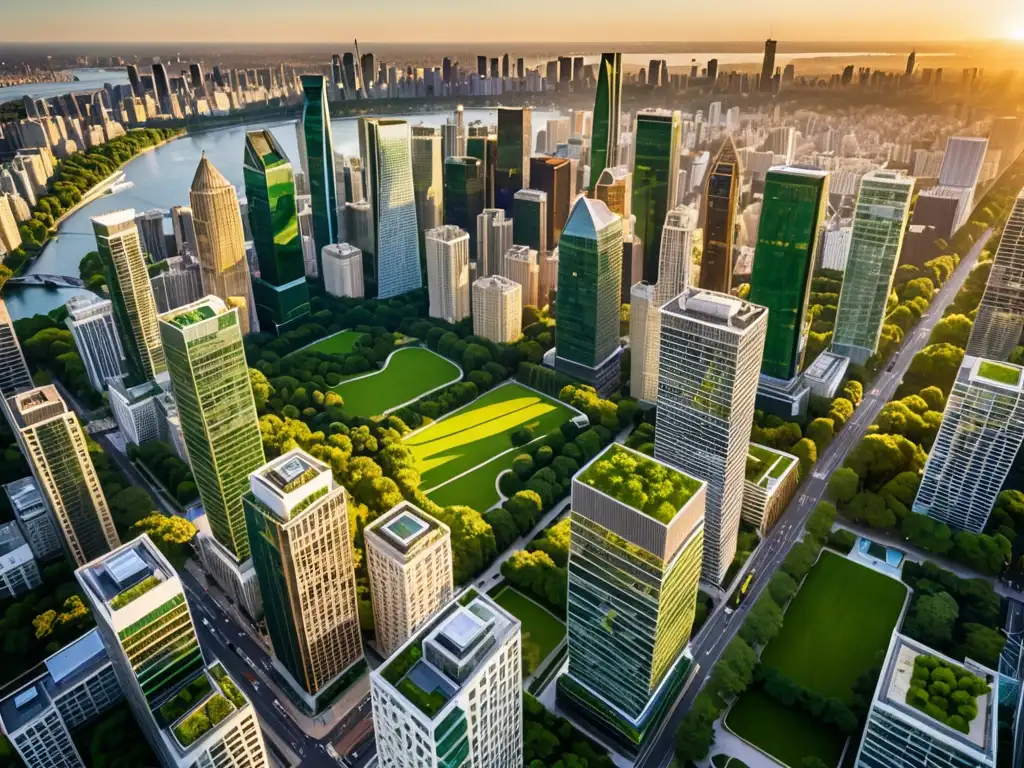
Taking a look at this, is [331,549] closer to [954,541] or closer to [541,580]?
[541,580]

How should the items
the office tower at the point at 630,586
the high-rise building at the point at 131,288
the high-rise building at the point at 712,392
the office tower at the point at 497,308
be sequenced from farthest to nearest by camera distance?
1. the office tower at the point at 497,308
2. the high-rise building at the point at 131,288
3. the high-rise building at the point at 712,392
4. the office tower at the point at 630,586

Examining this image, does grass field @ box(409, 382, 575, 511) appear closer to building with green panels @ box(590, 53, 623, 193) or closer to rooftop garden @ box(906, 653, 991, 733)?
rooftop garden @ box(906, 653, 991, 733)

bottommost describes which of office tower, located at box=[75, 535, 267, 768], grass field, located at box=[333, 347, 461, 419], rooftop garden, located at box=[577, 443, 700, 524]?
→ grass field, located at box=[333, 347, 461, 419]

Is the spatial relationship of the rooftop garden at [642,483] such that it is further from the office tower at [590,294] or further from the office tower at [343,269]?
the office tower at [343,269]

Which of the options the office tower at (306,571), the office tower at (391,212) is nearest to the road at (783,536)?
the office tower at (306,571)

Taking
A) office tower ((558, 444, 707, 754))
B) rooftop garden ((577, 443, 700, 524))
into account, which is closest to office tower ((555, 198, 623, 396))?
office tower ((558, 444, 707, 754))

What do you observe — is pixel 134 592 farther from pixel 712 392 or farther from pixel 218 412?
pixel 712 392
